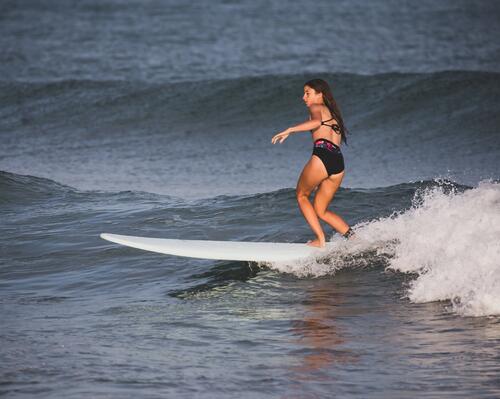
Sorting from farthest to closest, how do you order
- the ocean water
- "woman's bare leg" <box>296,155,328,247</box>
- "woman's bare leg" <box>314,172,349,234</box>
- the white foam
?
1. "woman's bare leg" <box>314,172,349,234</box>
2. "woman's bare leg" <box>296,155,328,247</box>
3. the white foam
4. the ocean water

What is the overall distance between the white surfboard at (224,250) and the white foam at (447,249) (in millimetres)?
109

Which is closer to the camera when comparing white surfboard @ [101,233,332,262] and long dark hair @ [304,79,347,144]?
long dark hair @ [304,79,347,144]

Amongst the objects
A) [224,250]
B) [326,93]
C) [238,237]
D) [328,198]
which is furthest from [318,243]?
[238,237]

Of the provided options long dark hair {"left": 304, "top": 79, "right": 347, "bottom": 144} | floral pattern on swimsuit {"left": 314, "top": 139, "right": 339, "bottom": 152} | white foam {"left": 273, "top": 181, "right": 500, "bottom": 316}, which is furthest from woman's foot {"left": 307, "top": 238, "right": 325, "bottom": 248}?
long dark hair {"left": 304, "top": 79, "right": 347, "bottom": 144}

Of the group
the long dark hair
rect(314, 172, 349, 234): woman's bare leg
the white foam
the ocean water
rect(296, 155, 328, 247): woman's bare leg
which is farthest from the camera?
rect(314, 172, 349, 234): woman's bare leg

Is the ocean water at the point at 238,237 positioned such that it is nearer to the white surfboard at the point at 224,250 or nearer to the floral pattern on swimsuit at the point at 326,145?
the white surfboard at the point at 224,250

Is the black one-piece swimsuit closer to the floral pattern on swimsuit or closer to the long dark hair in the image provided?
the floral pattern on swimsuit

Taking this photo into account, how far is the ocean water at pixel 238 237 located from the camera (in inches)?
218

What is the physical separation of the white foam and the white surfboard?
0.11 m

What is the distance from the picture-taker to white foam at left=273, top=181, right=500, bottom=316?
6.90 metres

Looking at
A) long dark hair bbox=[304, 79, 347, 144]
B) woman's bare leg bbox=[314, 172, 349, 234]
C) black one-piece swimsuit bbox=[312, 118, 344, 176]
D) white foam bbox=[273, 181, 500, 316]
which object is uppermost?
long dark hair bbox=[304, 79, 347, 144]

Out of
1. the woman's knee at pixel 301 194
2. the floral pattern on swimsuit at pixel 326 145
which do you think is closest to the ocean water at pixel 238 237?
the woman's knee at pixel 301 194

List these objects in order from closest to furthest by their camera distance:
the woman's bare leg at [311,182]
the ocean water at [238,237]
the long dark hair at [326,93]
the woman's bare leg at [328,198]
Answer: the ocean water at [238,237] < the long dark hair at [326,93] < the woman's bare leg at [311,182] < the woman's bare leg at [328,198]

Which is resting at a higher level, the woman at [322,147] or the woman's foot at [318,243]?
the woman at [322,147]
